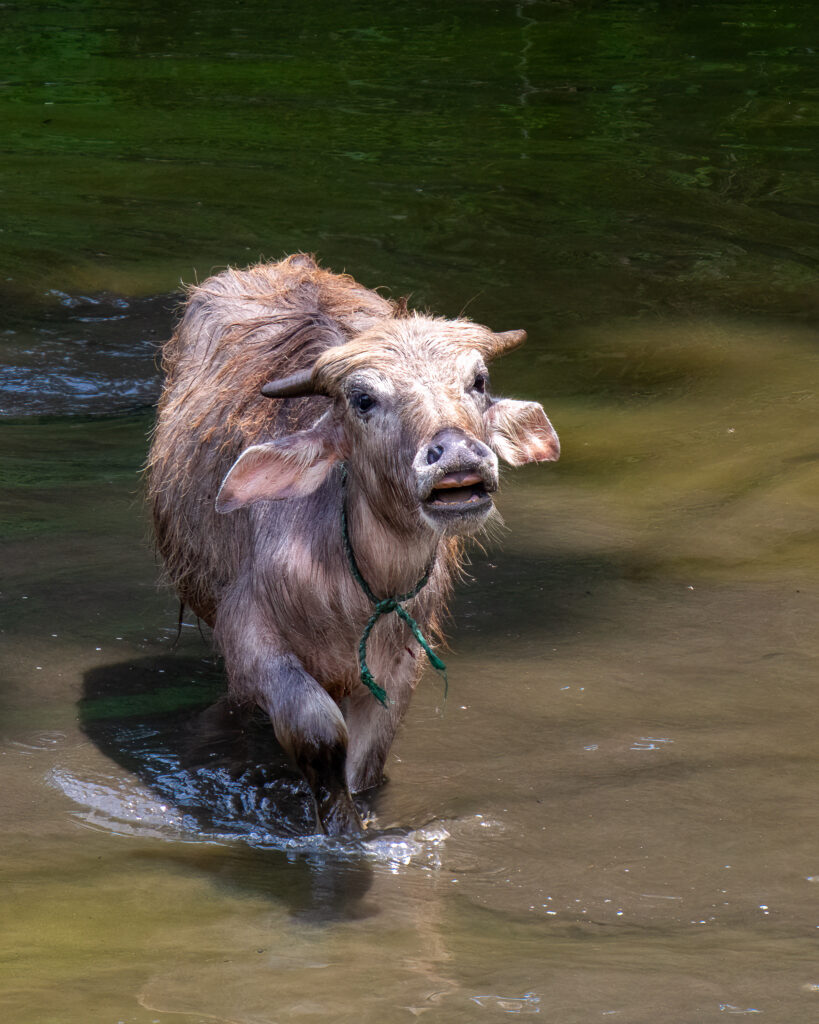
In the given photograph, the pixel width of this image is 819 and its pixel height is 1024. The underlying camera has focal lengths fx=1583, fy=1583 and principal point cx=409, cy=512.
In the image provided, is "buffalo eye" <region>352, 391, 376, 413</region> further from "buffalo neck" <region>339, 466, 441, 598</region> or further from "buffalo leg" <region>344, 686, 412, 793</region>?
"buffalo leg" <region>344, 686, 412, 793</region>

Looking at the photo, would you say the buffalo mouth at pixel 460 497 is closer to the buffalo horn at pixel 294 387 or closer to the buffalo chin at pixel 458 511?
the buffalo chin at pixel 458 511

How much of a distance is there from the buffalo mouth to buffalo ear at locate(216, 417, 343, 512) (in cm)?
62

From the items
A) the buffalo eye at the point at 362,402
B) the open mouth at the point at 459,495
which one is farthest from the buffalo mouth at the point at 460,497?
the buffalo eye at the point at 362,402

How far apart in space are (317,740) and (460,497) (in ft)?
3.06

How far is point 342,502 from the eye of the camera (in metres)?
4.58

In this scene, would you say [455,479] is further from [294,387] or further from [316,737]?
[316,737]

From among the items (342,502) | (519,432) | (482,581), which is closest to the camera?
(342,502)

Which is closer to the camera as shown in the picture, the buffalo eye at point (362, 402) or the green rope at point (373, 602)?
the buffalo eye at point (362, 402)

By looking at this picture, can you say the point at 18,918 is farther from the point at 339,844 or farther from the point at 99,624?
the point at 99,624

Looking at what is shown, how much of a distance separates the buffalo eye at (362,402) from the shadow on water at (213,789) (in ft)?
4.02

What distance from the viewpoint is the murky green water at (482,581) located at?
3775 millimetres

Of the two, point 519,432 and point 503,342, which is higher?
point 503,342

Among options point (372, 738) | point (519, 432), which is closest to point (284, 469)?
point (519, 432)

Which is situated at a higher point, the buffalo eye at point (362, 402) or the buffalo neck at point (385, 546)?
the buffalo eye at point (362, 402)
